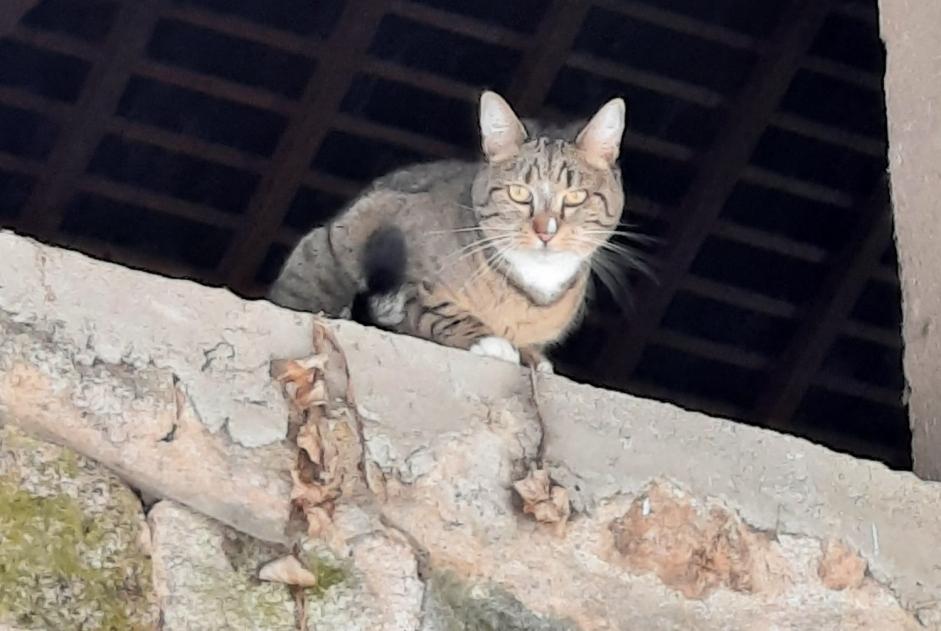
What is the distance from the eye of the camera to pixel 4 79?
12.7ft

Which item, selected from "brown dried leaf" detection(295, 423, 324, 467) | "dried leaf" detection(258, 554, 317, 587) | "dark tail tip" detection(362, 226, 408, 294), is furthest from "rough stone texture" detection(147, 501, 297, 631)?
"dark tail tip" detection(362, 226, 408, 294)

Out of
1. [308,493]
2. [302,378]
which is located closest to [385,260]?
[302,378]

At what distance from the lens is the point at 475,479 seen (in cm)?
221

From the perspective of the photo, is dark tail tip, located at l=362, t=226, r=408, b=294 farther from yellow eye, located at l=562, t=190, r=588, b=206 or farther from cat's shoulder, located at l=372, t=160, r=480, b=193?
yellow eye, located at l=562, t=190, r=588, b=206

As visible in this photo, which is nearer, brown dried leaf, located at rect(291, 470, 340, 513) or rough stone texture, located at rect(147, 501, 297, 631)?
rough stone texture, located at rect(147, 501, 297, 631)

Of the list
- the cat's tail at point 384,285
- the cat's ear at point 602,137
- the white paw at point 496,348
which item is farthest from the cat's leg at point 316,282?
the cat's ear at point 602,137

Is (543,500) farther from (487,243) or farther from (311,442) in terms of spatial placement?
(487,243)

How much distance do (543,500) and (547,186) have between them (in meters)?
1.20

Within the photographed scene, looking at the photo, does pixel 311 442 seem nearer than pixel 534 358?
Yes

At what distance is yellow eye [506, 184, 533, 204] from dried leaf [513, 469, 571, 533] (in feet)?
3.71

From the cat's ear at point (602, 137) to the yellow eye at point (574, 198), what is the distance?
11cm

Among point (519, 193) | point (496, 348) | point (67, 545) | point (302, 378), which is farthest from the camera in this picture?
point (519, 193)

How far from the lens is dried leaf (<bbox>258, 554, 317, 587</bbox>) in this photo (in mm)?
2039

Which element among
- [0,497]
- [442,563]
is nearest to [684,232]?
[442,563]
